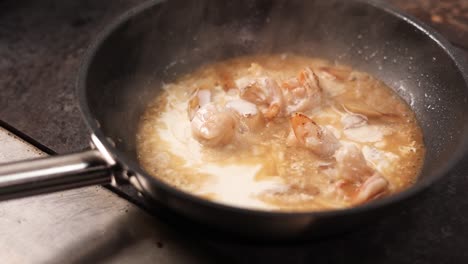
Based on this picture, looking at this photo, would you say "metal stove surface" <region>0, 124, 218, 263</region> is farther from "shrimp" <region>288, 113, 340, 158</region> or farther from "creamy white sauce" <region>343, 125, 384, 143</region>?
"creamy white sauce" <region>343, 125, 384, 143</region>

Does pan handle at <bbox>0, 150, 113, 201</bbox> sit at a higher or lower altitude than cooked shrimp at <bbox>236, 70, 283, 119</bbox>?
lower

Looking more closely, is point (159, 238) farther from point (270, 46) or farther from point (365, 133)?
point (270, 46)

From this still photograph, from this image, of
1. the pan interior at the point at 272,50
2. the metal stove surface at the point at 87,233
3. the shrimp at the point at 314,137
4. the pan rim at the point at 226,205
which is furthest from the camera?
the pan interior at the point at 272,50

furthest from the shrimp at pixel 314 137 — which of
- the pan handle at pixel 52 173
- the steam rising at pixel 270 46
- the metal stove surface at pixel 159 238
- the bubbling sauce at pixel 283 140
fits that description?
the pan handle at pixel 52 173

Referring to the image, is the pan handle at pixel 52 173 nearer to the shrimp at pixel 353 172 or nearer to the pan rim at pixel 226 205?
the pan rim at pixel 226 205

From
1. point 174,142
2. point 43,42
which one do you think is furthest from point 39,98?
point 174,142

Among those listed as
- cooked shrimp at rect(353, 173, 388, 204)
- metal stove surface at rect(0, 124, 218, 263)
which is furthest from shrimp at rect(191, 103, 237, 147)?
cooked shrimp at rect(353, 173, 388, 204)

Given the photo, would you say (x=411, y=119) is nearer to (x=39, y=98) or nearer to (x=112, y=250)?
(x=112, y=250)
